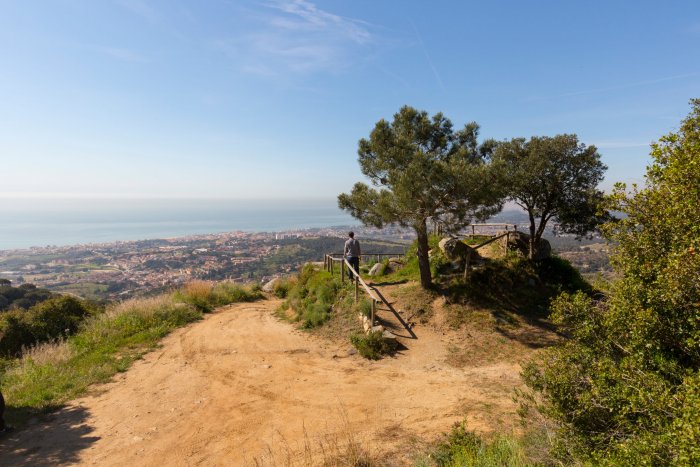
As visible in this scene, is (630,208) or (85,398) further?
(85,398)

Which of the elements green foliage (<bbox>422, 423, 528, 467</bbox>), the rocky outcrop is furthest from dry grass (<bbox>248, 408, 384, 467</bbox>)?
the rocky outcrop

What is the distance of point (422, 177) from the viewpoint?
1142 cm

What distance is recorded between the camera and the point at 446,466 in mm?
5039

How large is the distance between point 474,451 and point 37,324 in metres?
16.3

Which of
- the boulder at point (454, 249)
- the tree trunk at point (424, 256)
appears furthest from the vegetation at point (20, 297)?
the boulder at point (454, 249)

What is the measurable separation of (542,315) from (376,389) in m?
7.72

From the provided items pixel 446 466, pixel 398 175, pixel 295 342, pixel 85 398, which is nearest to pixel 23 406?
pixel 85 398

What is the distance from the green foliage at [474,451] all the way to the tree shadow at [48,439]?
6.52 meters

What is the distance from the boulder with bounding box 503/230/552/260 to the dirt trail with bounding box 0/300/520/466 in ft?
23.7

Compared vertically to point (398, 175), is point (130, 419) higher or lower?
lower

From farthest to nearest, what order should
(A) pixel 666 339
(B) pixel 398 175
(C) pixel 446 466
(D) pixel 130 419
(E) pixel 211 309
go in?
(E) pixel 211 309, (B) pixel 398 175, (D) pixel 130 419, (C) pixel 446 466, (A) pixel 666 339

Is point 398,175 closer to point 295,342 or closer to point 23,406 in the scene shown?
point 295,342

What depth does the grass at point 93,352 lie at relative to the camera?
8.94 m

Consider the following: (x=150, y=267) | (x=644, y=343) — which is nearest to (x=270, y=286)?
(x=644, y=343)
